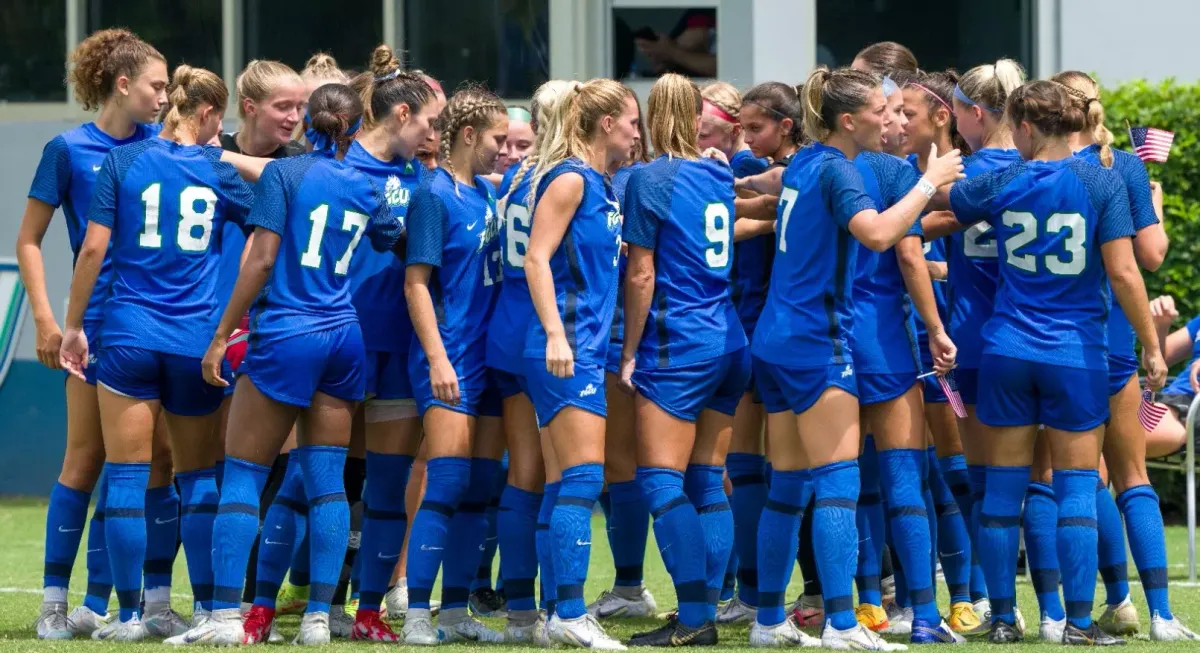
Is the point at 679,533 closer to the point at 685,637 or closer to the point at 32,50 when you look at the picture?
the point at 685,637

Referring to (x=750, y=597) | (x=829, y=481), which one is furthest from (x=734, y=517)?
(x=829, y=481)

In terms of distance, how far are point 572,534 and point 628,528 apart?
105 centimetres

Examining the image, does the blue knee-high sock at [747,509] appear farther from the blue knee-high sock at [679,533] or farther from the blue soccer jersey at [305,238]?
the blue soccer jersey at [305,238]

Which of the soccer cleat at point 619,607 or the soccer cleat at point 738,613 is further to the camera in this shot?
the soccer cleat at point 619,607

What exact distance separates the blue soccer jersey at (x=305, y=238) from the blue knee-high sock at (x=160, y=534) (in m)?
0.97

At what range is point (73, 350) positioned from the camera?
19.1 ft

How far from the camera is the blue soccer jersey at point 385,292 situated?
19.5 feet

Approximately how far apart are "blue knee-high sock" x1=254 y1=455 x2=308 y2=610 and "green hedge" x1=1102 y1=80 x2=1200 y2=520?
630 cm

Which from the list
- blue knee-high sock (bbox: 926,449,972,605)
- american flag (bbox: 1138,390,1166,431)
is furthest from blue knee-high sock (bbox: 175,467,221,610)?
american flag (bbox: 1138,390,1166,431)

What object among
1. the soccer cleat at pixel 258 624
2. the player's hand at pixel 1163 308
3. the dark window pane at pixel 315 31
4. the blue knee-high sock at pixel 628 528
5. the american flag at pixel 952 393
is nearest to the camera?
the soccer cleat at pixel 258 624

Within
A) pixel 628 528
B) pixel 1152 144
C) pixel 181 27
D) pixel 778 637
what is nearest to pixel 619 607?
pixel 628 528

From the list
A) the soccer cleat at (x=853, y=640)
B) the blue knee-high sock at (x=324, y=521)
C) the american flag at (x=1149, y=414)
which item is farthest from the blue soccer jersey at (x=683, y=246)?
the american flag at (x=1149, y=414)

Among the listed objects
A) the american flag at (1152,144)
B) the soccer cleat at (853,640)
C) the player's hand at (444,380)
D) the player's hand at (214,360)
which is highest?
the american flag at (1152,144)

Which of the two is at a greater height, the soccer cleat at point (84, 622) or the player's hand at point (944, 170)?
the player's hand at point (944, 170)
